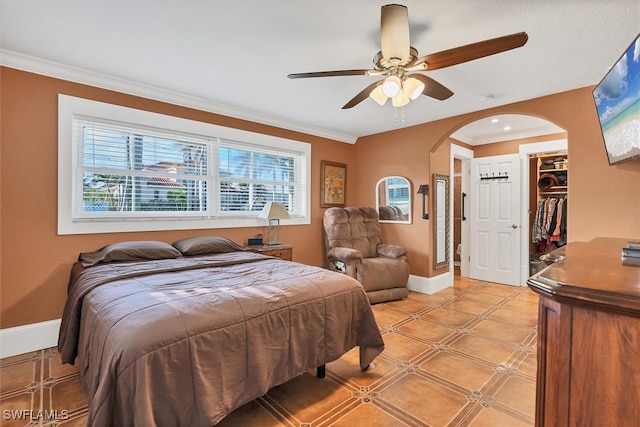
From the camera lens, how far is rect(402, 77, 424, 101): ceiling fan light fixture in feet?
6.95

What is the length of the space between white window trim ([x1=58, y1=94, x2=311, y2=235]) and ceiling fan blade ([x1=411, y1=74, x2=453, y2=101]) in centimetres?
241

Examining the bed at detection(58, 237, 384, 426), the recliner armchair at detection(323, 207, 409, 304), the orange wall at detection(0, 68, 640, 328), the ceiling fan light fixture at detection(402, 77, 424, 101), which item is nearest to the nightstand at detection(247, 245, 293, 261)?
the orange wall at detection(0, 68, 640, 328)

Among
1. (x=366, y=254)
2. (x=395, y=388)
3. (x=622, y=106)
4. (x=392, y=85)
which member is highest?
(x=392, y=85)

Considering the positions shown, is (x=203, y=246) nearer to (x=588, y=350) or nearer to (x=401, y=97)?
(x=401, y=97)

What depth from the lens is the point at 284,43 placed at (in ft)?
7.39

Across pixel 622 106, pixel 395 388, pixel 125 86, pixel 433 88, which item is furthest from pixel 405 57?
pixel 125 86

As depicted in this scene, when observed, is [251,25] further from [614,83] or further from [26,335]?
[26,335]

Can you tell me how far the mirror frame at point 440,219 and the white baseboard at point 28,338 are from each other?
4456 mm

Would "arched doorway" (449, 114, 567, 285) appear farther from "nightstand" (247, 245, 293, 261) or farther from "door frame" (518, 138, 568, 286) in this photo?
"nightstand" (247, 245, 293, 261)

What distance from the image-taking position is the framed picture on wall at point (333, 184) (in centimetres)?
484

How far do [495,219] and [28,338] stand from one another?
5991mm

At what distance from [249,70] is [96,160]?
1757mm

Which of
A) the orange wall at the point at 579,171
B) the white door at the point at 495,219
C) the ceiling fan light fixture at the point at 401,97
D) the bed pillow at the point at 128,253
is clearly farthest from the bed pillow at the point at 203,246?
the white door at the point at 495,219

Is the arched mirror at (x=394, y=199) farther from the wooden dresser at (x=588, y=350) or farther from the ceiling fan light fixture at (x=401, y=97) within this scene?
the wooden dresser at (x=588, y=350)
